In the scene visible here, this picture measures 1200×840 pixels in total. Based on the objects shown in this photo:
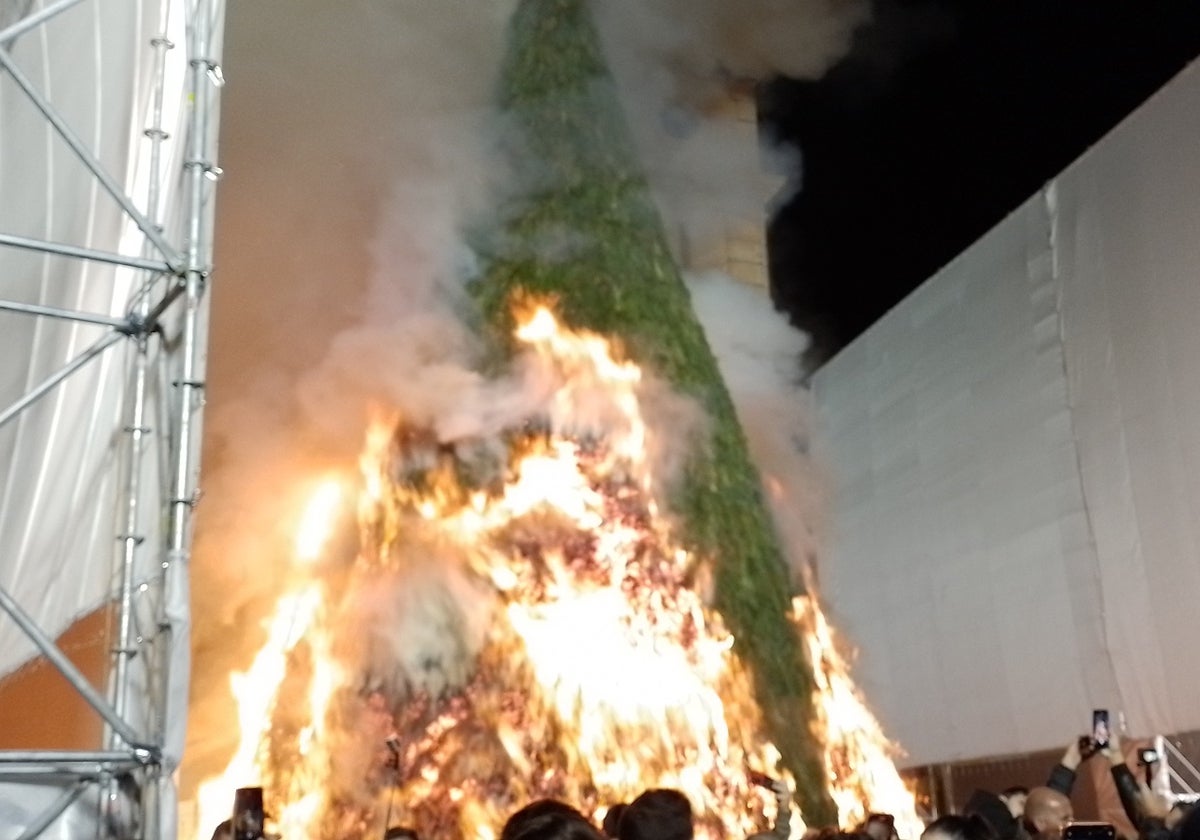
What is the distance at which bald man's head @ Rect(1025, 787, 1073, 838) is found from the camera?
3086 millimetres

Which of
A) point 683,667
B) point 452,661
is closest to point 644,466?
point 683,667

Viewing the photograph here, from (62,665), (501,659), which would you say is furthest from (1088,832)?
(501,659)

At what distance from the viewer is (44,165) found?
346 cm

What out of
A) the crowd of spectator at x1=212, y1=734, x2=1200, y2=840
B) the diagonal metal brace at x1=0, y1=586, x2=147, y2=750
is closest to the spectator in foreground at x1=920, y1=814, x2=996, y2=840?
the crowd of spectator at x1=212, y1=734, x2=1200, y2=840

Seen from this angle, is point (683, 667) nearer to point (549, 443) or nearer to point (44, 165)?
point (549, 443)

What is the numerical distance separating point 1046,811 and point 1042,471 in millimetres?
5035

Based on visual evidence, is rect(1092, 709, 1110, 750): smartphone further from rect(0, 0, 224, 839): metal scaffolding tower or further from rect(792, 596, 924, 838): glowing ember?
rect(792, 596, 924, 838): glowing ember

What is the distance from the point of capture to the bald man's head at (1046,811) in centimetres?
309

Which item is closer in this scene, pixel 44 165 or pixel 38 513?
pixel 38 513

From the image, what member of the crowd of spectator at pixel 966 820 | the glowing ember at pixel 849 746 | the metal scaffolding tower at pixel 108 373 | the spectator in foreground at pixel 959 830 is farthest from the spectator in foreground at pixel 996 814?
the glowing ember at pixel 849 746

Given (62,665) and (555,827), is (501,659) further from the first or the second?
(555,827)

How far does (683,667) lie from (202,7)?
478 cm

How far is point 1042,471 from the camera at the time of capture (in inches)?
309

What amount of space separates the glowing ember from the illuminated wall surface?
9.6 inches
